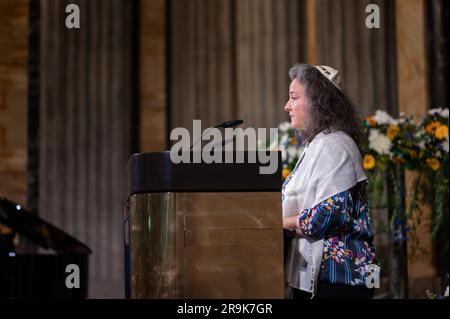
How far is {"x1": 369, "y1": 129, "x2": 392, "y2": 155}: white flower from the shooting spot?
640 centimetres

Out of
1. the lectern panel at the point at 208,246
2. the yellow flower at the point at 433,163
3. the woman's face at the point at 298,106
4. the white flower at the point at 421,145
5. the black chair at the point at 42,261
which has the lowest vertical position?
the black chair at the point at 42,261

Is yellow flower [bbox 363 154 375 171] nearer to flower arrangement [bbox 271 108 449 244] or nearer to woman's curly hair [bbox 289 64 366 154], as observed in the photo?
flower arrangement [bbox 271 108 449 244]

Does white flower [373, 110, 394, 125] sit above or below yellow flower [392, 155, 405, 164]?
above

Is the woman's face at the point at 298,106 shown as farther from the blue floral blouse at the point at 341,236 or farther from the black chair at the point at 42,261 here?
the black chair at the point at 42,261

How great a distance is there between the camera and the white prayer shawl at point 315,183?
3.39 m

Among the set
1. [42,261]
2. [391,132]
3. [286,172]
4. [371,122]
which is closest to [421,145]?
[391,132]

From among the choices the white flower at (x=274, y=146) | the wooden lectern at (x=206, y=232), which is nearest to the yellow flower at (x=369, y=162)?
the white flower at (x=274, y=146)

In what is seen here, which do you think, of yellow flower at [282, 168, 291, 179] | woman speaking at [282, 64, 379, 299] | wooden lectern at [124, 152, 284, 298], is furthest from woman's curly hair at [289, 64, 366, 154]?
yellow flower at [282, 168, 291, 179]

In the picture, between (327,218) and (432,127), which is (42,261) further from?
(327,218)

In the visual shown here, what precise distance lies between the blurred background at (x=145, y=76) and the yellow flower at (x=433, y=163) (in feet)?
5.26

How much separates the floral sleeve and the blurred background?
4.83 metres

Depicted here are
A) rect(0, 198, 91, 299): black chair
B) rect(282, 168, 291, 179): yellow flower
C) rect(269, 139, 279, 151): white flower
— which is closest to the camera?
rect(282, 168, 291, 179): yellow flower

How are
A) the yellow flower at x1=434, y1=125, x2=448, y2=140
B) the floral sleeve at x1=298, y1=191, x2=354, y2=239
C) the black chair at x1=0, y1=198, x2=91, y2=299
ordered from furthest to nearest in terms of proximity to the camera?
the black chair at x1=0, y1=198, x2=91, y2=299
the yellow flower at x1=434, y1=125, x2=448, y2=140
the floral sleeve at x1=298, y1=191, x2=354, y2=239
